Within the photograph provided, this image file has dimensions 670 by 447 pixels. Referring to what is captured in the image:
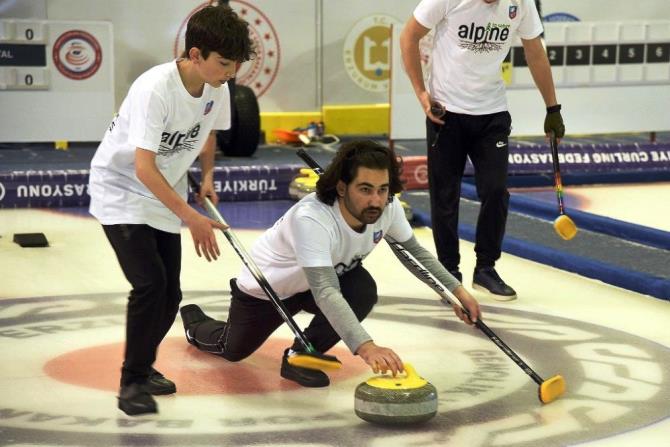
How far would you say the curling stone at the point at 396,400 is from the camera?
11.7ft

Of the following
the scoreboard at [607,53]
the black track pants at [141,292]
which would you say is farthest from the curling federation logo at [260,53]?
the black track pants at [141,292]

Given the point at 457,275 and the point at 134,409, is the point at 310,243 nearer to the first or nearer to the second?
the point at 134,409

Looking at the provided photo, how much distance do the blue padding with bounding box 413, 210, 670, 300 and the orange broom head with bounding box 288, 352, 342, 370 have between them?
1.93 metres

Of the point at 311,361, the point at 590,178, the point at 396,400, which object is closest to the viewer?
the point at 396,400

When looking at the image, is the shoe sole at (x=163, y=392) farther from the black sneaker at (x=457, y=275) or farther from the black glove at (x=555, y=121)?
the black glove at (x=555, y=121)

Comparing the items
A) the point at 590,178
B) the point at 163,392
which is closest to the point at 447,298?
the point at 163,392

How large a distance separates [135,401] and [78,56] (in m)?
5.79

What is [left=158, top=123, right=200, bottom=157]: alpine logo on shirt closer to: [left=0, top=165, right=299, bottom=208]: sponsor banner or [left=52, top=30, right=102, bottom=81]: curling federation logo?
[left=0, top=165, right=299, bottom=208]: sponsor banner

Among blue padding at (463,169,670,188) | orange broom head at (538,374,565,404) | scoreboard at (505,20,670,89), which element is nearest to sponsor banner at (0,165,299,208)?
blue padding at (463,169,670,188)

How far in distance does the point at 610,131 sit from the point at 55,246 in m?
4.98

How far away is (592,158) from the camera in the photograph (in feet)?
30.6

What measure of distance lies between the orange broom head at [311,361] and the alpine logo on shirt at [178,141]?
0.74m

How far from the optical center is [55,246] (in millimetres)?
6641

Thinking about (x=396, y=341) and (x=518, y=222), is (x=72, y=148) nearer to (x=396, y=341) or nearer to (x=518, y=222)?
(x=518, y=222)
